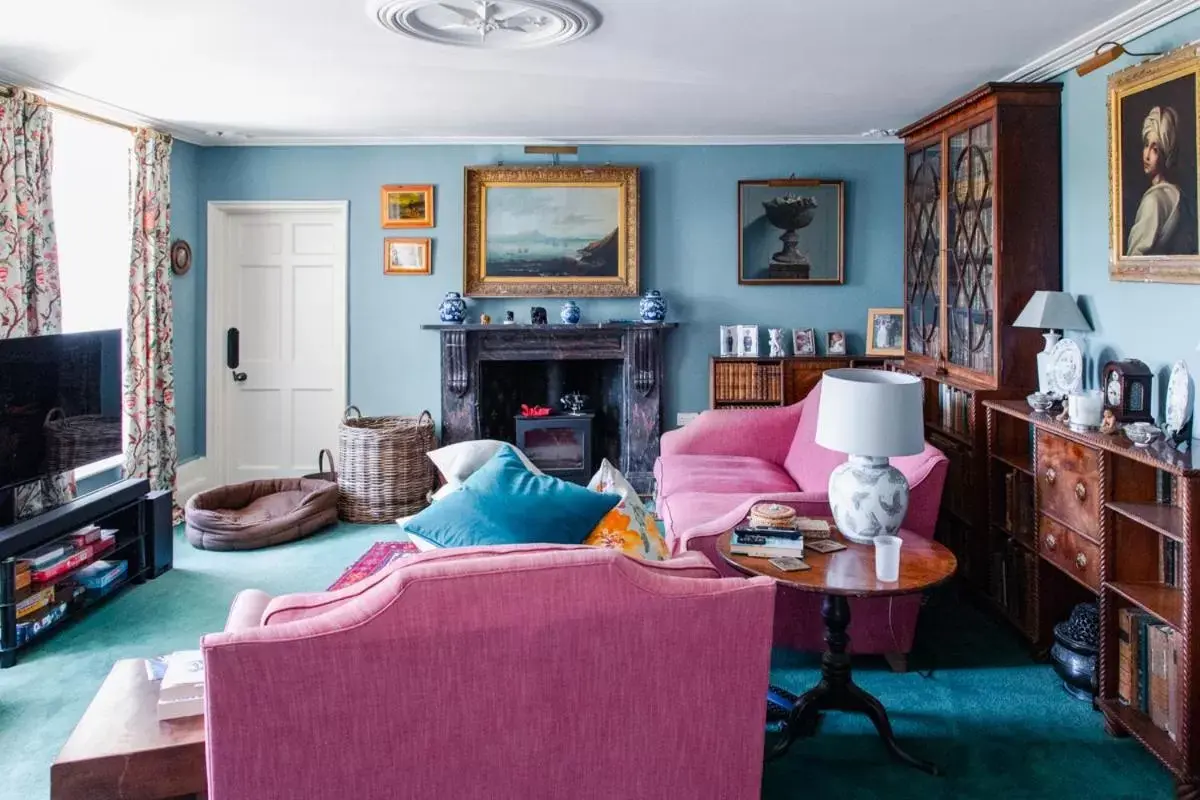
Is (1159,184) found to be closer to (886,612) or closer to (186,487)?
(886,612)

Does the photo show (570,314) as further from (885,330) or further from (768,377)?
(885,330)

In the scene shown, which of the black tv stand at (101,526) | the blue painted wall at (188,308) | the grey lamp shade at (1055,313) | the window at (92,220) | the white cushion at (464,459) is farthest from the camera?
the blue painted wall at (188,308)

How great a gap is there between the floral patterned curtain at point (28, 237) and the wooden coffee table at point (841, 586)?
3319mm

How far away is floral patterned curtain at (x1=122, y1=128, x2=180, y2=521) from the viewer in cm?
506

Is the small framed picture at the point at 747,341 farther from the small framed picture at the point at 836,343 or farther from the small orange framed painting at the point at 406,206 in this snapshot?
the small orange framed painting at the point at 406,206

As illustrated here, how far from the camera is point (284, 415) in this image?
6176 millimetres

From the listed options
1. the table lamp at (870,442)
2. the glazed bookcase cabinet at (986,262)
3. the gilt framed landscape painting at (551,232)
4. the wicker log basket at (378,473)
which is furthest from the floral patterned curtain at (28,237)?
the glazed bookcase cabinet at (986,262)

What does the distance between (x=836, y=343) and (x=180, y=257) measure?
4295mm

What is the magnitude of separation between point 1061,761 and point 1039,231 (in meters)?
2.37

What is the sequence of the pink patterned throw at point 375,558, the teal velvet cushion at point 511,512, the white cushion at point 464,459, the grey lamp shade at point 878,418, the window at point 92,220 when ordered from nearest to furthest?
the teal velvet cushion at point 511,512
the grey lamp shade at point 878,418
the white cushion at point 464,459
the pink patterned throw at point 375,558
the window at point 92,220

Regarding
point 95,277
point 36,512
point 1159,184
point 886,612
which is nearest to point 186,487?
point 95,277

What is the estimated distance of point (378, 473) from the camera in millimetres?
5383

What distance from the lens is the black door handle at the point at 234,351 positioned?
6.04m

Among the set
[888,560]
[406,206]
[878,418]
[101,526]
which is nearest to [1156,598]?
[888,560]
